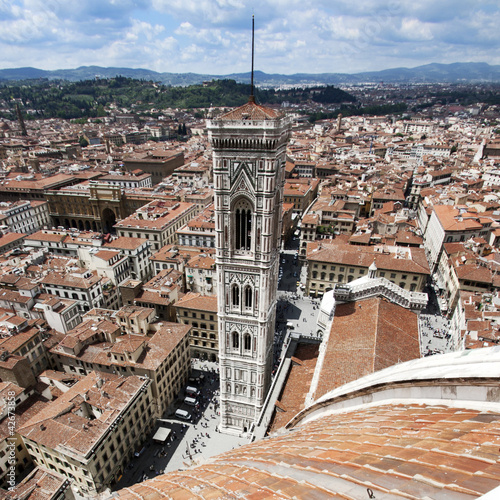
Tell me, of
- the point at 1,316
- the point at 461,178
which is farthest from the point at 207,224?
the point at 461,178

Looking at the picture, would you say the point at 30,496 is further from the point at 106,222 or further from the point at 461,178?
the point at 461,178

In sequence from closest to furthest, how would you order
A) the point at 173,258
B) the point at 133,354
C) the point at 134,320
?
the point at 133,354, the point at 134,320, the point at 173,258

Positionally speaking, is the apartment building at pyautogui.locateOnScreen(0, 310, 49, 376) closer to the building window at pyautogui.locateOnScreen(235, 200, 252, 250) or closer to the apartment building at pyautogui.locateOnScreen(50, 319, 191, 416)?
the apartment building at pyautogui.locateOnScreen(50, 319, 191, 416)

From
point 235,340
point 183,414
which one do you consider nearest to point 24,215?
point 183,414

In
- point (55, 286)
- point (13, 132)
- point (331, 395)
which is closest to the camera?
point (331, 395)

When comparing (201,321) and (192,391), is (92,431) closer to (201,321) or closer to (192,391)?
(192,391)

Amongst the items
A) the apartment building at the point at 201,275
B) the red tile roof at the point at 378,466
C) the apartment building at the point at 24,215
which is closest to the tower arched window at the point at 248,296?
the red tile roof at the point at 378,466

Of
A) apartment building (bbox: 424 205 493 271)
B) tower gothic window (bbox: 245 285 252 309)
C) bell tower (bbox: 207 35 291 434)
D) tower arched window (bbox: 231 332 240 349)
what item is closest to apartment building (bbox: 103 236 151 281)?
bell tower (bbox: 207 35 291 434)
